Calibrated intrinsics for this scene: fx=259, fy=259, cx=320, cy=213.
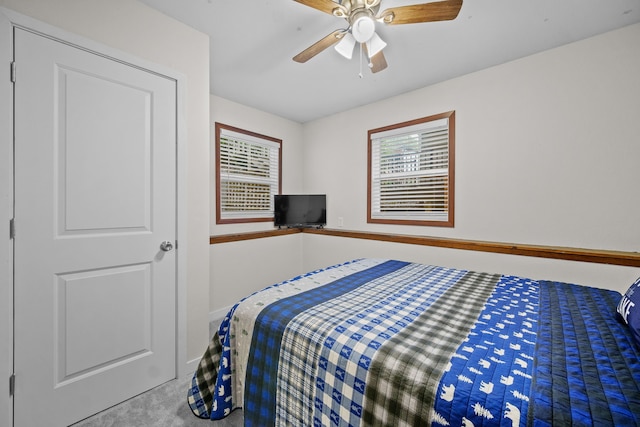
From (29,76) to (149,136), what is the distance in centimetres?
57

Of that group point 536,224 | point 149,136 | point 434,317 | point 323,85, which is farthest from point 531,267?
point 149,136

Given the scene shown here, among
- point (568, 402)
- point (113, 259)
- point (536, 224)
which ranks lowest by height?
point (568, 402)

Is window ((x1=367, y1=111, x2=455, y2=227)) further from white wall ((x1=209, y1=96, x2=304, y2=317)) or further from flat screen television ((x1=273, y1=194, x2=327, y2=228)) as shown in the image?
white wall ((x1=209, y1=96, x2=304, y2=317))

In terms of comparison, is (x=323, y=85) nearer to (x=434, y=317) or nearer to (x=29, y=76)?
(x=29, y=76)

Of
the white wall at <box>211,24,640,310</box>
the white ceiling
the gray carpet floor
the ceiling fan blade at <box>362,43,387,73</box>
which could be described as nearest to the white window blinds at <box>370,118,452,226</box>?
the white wall at <box>211,24,640,310</box>

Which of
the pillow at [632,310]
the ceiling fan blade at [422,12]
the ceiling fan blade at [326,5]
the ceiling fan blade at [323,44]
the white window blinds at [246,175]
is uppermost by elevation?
the ceiling fan blade at [326,5]

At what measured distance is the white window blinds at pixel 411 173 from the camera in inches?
112

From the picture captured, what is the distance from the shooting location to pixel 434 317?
120 cm

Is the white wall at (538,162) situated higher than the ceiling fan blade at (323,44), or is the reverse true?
the ceiling fan blade at (323,44)

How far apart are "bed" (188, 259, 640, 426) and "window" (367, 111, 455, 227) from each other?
1379mm

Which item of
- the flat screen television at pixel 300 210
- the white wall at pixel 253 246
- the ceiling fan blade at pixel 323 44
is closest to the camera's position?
the ceiling fan blade at pixel 323 44

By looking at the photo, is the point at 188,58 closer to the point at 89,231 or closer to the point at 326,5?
the point at 326,5

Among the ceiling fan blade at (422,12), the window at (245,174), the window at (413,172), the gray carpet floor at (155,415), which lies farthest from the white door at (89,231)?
the window at (413,172)

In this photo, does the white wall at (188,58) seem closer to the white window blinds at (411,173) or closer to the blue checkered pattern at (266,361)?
the blue checkered pattern at (266,361)
